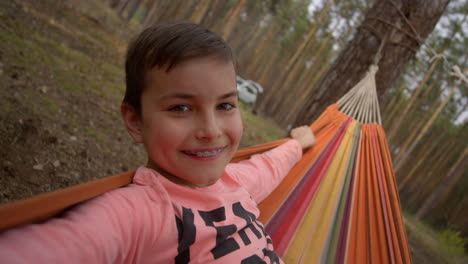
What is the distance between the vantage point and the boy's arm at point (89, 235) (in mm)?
417

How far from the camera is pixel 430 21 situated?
6.05ft

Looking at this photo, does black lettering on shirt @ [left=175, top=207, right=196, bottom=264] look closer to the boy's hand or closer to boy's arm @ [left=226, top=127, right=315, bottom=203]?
boy's arm @ [left=226, top=127, right=315, bottom=203]

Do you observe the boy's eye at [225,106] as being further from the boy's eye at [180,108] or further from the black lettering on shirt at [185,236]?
the black lettering on shirt at [185,236]

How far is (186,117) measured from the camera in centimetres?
74

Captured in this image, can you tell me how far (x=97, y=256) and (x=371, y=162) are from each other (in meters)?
1.59

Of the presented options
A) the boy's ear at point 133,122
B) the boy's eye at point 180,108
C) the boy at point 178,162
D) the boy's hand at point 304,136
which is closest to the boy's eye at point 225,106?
the boy at point 178,162

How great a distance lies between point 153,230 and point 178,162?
0.20 metres

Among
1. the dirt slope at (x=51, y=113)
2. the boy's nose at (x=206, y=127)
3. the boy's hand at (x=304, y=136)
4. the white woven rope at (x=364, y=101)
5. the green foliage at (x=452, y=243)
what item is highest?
the white woven rope at (x=364, y=101)

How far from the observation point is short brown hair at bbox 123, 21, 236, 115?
73cm

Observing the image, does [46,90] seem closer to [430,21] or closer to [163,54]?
[163,54]

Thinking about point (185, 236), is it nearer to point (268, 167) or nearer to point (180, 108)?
point (180, 108)

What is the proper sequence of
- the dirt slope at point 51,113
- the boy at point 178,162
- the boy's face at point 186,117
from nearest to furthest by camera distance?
the boy at point 178,162 → the boy's face at point 186,117 → the dirt slope at point 51,113

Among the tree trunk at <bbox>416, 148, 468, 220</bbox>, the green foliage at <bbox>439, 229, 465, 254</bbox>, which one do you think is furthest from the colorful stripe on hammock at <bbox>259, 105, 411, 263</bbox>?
the tree trunk at <bbox>416, 148, 468, 220</bbox>

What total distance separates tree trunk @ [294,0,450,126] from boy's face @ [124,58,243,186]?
1.38 metres
